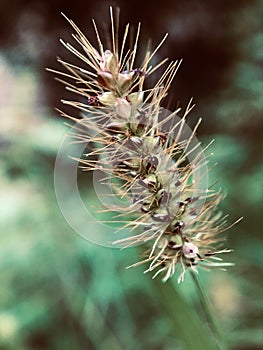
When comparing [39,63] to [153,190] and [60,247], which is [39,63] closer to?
[60,247]

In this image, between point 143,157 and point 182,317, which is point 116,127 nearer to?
point 143,157

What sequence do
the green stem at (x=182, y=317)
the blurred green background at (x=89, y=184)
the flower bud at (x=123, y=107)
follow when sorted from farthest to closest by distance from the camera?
the blurred green background at (x=89, y=184), the green stem at (x=182, y=317), the flower bud at (x=123, y=107)

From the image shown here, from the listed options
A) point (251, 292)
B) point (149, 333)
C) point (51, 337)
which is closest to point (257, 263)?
point (251, 292)

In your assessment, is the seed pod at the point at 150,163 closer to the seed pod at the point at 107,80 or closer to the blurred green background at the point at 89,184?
the seed pod at the point at 107,80

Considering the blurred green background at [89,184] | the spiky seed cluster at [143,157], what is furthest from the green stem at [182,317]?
the blurred green background at [89,184]

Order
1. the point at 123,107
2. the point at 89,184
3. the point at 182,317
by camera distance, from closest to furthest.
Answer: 1. the point at 123,107
2. the point at 182,317
3. the point at 89,184

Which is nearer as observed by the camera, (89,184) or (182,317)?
(182,317)

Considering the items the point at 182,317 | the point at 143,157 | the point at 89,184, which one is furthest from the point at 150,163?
the point at 89,184

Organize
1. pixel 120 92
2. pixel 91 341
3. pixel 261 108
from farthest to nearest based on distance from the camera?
pixel 261 108 → pixel 91 341 → pixel 120 92
